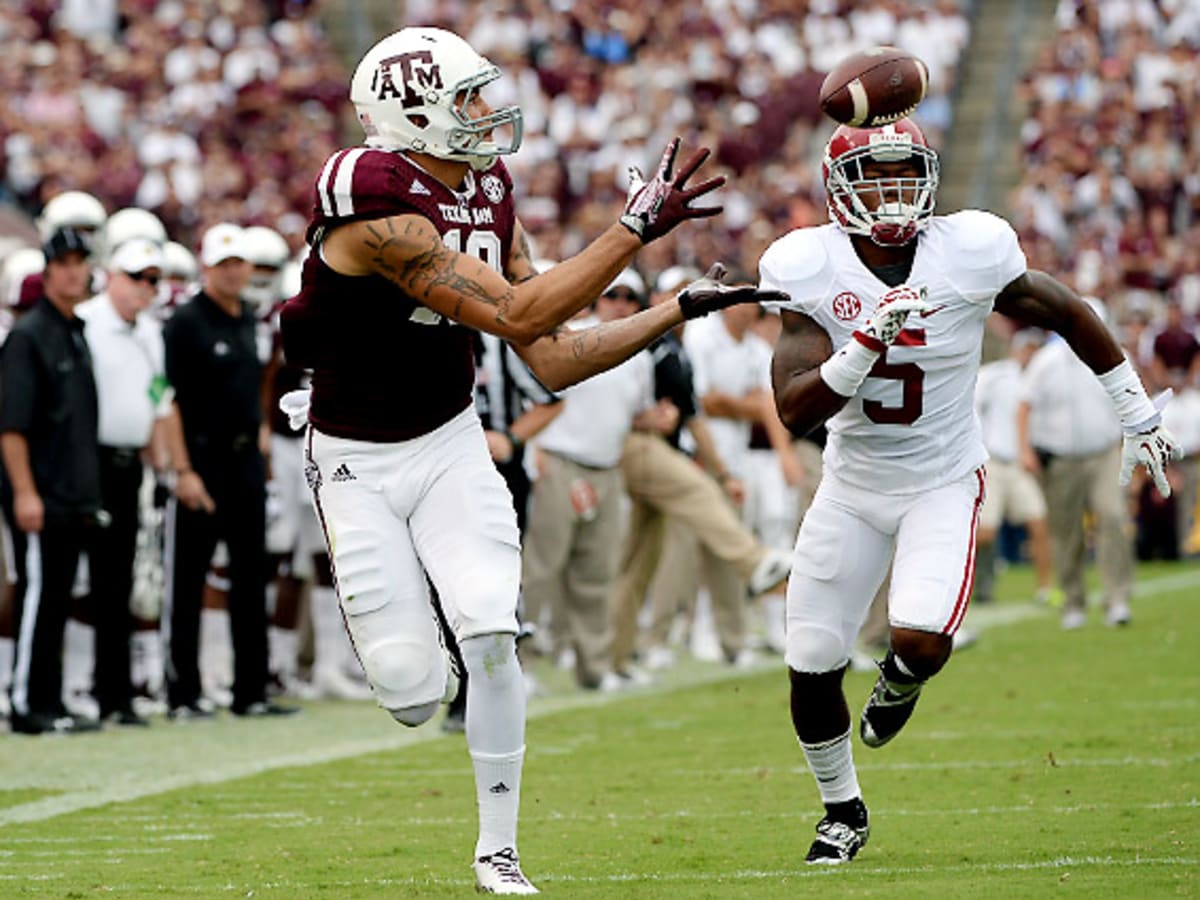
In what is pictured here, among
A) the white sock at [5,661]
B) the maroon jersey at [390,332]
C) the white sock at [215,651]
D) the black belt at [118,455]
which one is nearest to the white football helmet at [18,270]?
the black belt at [118,455]

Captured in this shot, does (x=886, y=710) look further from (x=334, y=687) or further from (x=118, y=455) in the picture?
(x=334, y=687)

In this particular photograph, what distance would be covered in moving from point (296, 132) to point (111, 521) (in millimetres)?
11837

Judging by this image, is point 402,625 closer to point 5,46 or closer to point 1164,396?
point 1164,396

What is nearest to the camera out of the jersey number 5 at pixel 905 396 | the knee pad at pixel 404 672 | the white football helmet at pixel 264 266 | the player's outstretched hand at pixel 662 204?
the player's outstretched hand at pixel 662 204

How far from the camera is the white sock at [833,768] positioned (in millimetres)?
5957

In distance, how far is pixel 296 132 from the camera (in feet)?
69.3

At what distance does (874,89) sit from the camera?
590 centimetres

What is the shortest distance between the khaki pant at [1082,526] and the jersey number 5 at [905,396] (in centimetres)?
757

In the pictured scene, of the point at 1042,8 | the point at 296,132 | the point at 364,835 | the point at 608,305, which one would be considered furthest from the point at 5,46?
the point at 364,835

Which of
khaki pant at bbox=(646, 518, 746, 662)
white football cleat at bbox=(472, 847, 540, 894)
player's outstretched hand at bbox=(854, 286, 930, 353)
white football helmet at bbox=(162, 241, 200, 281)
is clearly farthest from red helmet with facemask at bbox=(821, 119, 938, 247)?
khaki pant at bbox=(646, 518, 746, 662)

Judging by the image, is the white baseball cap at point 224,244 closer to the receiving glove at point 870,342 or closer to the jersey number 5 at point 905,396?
the jersey number 5 at point 905,396

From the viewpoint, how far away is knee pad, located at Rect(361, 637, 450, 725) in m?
5.49

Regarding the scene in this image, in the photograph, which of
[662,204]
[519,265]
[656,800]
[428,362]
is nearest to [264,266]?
[656,800]

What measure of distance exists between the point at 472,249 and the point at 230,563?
470 centimetres
